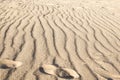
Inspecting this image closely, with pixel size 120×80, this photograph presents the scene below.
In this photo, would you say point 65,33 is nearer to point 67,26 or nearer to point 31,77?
point 67,26

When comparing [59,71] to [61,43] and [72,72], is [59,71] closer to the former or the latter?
[72,72]

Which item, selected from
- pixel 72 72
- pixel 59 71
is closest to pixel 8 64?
pixel 59 71

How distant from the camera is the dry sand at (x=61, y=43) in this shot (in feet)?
10.5

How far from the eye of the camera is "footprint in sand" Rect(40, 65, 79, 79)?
3053 millimetres

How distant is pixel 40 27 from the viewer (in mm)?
5109

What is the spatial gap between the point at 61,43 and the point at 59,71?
1086mm

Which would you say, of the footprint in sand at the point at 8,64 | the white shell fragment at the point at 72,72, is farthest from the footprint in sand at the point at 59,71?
the footprint in sand at the point at 8,64

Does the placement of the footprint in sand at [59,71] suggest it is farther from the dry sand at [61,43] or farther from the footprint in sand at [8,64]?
the footprint in sand at [8,64]

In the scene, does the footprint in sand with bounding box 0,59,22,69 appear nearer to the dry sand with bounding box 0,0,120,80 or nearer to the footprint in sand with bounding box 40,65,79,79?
the dry sand with bounding box 0,0,120,80

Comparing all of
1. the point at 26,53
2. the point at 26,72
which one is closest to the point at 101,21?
the point at 26,53

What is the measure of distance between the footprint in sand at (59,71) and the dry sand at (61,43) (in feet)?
0.23

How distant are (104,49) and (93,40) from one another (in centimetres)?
45

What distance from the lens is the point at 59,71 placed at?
3.15m

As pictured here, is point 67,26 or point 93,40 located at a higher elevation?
point 67,26
